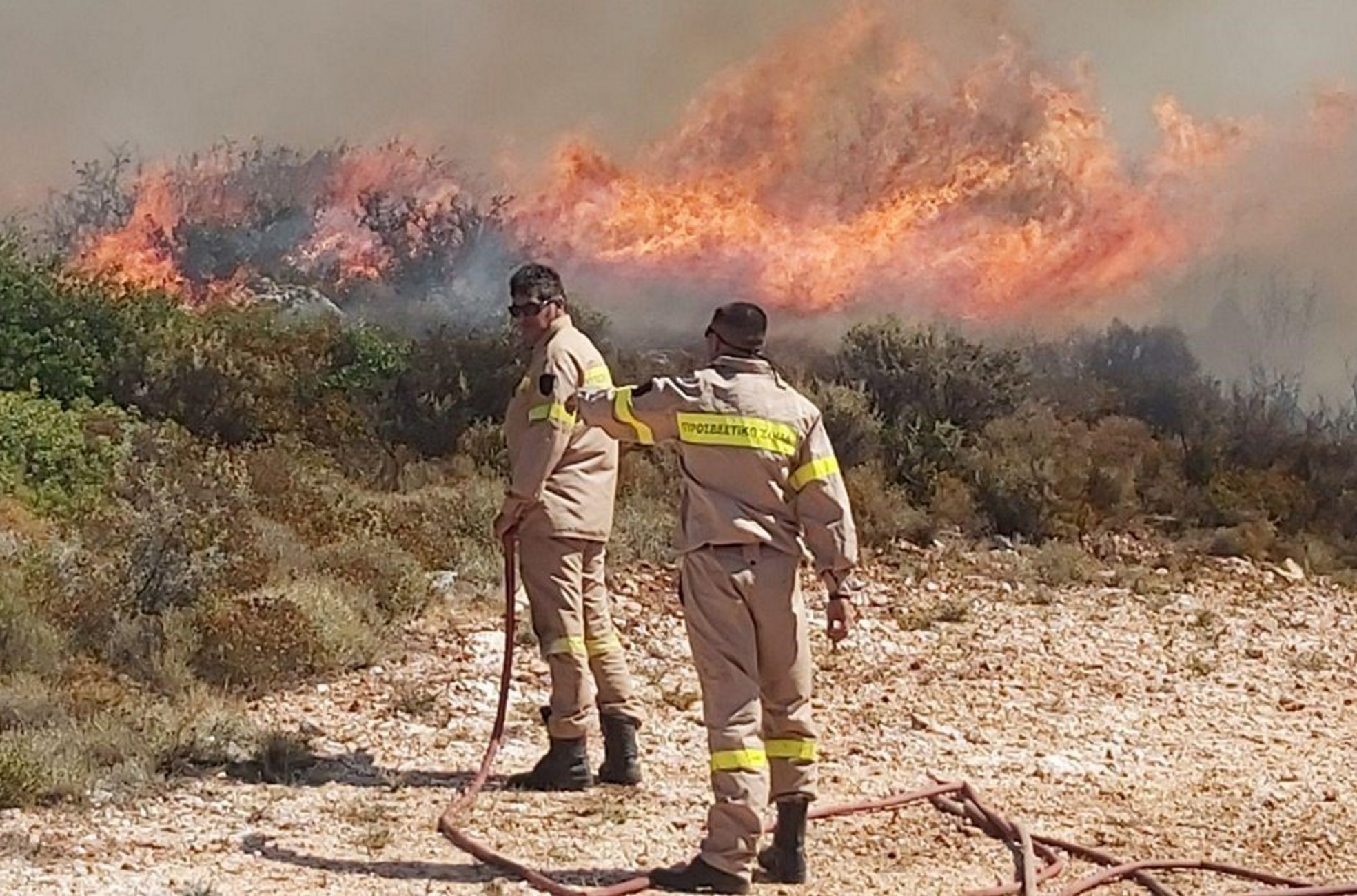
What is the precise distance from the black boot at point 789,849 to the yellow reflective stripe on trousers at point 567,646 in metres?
1.22

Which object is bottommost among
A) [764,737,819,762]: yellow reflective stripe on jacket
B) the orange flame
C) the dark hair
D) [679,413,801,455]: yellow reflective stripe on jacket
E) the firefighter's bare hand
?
[764,737,819,762]: yellow reflective stripe on jacket

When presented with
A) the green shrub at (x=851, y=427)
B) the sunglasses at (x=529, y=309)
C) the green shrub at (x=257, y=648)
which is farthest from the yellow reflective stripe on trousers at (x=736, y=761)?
the green shrub at (x=851, y=427)

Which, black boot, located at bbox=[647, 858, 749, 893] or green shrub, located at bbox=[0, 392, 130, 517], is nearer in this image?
black boot, located at bbox=[647, 858, 749, 893]

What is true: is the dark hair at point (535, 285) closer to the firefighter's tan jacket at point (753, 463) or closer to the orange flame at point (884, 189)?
the firefighter's tan jacket at point (753, 463)

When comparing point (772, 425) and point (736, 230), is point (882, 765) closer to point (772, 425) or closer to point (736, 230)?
point (772, 425)

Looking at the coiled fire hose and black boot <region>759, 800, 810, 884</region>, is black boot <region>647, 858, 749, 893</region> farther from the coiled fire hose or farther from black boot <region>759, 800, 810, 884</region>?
black boot <region>759, 800, 810, 884</region>

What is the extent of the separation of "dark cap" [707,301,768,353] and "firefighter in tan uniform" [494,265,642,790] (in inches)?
37.4

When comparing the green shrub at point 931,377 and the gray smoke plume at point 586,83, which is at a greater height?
the gray smoke plume at point 586,83

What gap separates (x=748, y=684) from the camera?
16.4 ft

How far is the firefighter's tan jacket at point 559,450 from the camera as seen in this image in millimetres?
5883

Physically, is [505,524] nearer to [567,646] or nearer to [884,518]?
[567,646]

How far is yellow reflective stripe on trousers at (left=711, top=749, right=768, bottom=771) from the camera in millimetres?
4922

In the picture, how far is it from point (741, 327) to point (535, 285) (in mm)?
1195

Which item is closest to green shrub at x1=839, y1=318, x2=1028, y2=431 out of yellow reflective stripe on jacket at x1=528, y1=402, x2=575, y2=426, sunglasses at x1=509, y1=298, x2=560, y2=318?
sunglasses at x1=509, y1=298, x2=560, y2=318
